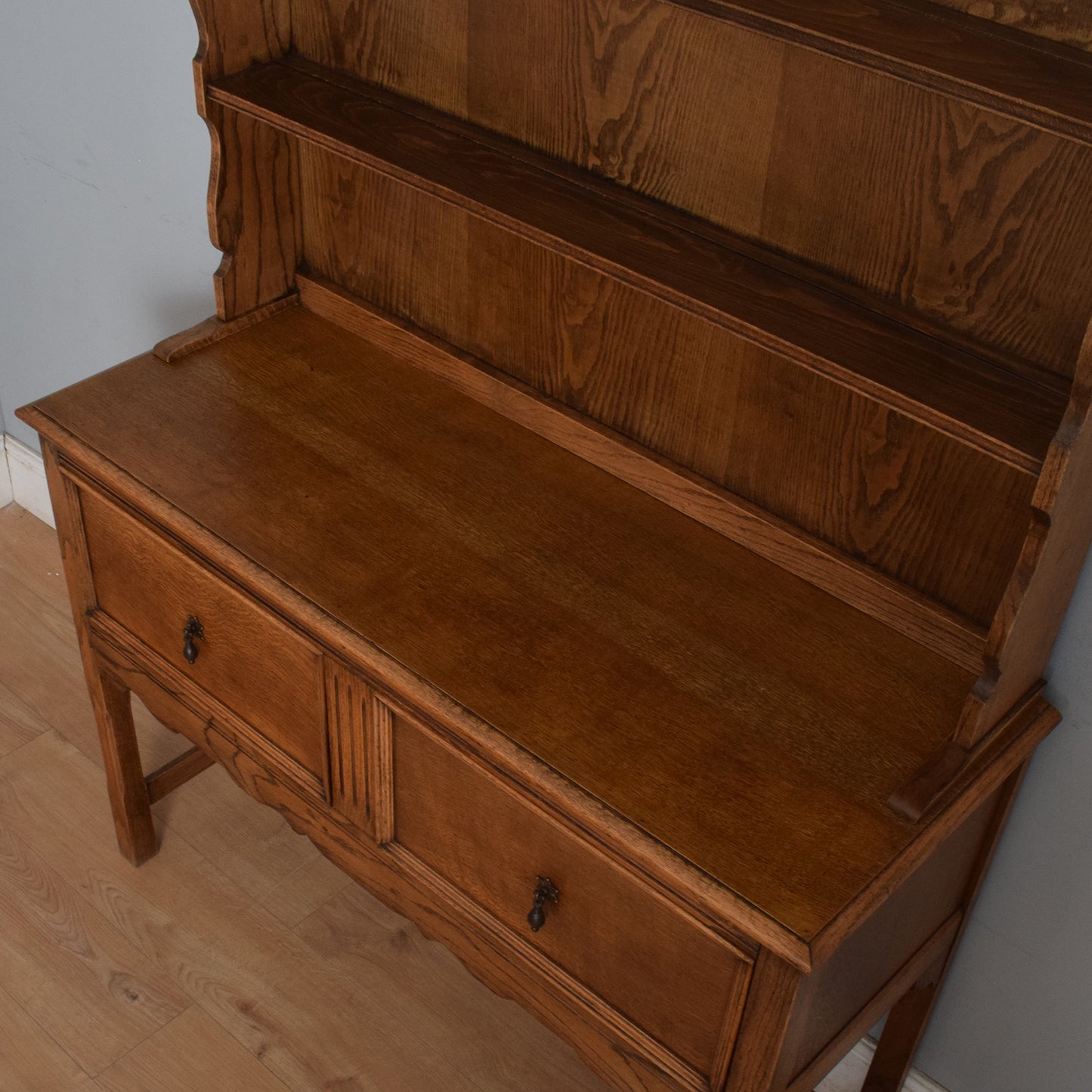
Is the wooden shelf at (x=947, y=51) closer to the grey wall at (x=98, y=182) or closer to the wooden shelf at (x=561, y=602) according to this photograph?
the wooden shelf at (x=561, y=602)

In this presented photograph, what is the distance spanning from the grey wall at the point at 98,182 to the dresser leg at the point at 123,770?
2.48 feet

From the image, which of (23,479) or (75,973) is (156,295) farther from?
(75,973)

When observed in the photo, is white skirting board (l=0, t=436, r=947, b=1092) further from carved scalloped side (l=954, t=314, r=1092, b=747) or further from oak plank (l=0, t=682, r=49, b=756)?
carved scalloped side (l=954, t=314, r=1092, b=747)

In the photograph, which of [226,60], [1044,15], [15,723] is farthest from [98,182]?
[1044,15]

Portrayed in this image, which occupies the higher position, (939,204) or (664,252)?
(939,204)

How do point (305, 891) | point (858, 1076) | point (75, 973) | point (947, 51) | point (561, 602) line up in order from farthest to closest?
1. point (305, 891)
2. point (75, 973)
3. point (858, 1076)
4. point (561, 602)
5. point (947, 51)

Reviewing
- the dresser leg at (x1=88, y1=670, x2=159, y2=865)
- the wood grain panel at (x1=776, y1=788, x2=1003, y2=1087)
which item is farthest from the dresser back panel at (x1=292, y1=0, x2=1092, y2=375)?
the dresser leg at (x1=88, y1=670, x2=159, y2=865)

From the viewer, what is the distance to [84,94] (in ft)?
7.78

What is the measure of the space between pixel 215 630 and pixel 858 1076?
1.20 m

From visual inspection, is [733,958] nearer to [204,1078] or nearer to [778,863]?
[778,863]

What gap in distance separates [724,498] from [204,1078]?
121 centimetres

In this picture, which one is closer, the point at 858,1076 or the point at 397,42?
the point at 397,42

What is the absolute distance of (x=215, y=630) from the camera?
1.78m

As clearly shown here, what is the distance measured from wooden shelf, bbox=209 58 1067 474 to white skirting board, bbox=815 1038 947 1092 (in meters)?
1.14
